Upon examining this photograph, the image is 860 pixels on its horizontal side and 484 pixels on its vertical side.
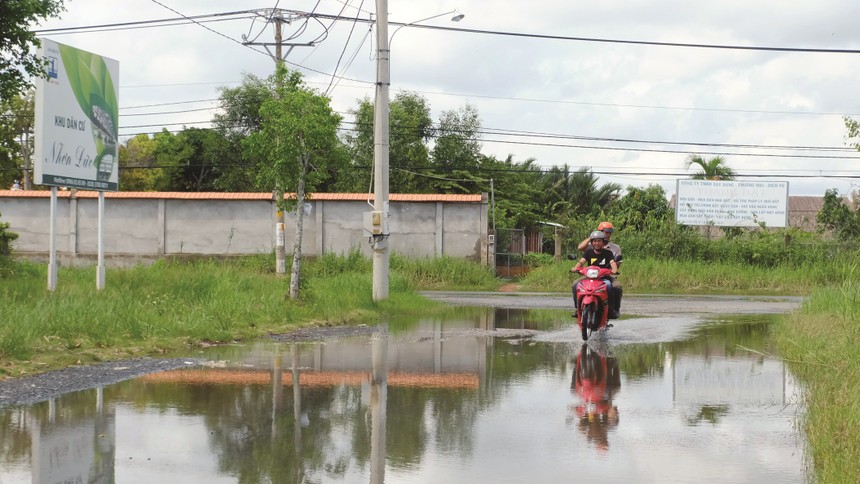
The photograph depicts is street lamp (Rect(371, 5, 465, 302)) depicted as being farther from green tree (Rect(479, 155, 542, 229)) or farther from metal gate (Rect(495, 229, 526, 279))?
green tree (Rect(479, 155, 542, 229))

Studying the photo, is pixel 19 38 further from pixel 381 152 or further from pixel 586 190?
pixel 586 190

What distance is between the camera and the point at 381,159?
19844mm

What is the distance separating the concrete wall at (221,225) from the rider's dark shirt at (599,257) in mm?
20458

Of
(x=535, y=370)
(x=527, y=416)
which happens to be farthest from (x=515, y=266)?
(x=527, y=416)

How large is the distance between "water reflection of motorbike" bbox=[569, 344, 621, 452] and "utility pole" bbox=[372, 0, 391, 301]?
7.72m

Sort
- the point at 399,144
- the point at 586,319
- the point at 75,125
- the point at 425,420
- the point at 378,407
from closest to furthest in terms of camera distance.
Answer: the point at 425,420
the point at 378,407
the point at 586,319
the point at 75,125
the point at 399,144

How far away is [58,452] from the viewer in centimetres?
632

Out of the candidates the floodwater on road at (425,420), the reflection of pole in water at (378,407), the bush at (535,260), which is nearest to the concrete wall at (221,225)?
the bush at (535,260)

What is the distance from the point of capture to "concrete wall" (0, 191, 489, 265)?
35812mm

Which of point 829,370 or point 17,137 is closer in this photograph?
point 829,370

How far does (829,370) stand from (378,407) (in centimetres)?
456

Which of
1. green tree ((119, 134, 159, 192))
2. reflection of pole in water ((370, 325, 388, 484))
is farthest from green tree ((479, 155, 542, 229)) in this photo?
reflection of pole in water ((370, 325, 388, 484))

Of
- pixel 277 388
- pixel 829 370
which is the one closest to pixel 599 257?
pixel 829 370

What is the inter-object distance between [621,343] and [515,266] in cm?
2415
